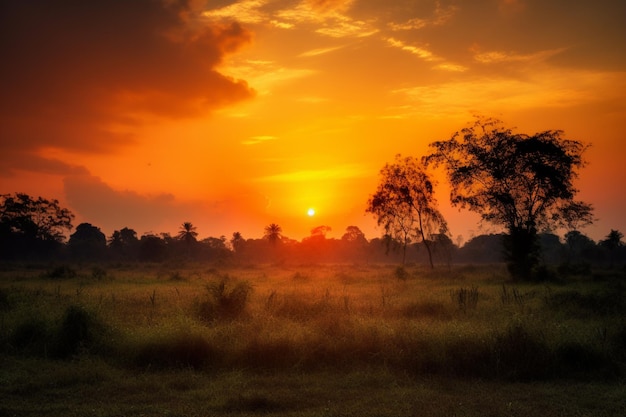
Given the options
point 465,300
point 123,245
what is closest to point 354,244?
point 123,245

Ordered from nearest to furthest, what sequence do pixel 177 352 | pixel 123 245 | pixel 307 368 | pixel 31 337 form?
pixel 307 368 → pixel 177 352 → pixel 31 337 → pixel 123 245

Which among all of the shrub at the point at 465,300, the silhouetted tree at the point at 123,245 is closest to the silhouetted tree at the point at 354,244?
the silhouetted tree at the point at 123,245

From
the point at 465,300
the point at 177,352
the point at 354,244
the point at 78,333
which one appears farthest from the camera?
the point at 354,244

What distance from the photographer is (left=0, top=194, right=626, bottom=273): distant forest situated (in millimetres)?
82500

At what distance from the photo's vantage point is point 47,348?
1057cm

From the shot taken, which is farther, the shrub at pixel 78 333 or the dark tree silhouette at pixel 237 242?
the dark tree silhouette at pixel 237 242

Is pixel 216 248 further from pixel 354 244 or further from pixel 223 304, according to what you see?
pixel 223 304

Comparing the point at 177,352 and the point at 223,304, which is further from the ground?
the point at 223,304

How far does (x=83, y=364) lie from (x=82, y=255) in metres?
90.1

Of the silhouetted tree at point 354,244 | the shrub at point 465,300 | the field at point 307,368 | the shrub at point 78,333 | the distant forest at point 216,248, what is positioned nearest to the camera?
the field at point 307,368

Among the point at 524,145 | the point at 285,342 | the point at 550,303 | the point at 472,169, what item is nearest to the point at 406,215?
the point at 472,169

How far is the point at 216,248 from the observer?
110562 millimetres

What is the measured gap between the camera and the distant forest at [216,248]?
8250 cm

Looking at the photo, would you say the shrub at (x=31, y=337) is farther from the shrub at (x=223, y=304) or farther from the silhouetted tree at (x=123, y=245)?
the silhouetted tree at (x=123, y=245)
